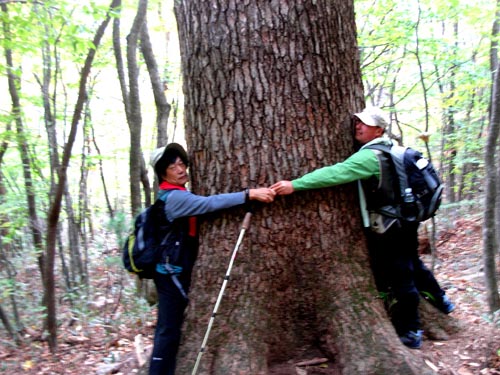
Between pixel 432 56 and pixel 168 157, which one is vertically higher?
pixel 432 56

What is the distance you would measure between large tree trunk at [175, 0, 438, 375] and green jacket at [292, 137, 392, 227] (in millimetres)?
141

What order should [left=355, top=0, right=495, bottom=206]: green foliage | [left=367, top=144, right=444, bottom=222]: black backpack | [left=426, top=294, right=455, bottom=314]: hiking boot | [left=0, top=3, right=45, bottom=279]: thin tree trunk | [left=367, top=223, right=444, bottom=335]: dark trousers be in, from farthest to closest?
[left=355, top=0, right=495, bottom=206]: green foliage → [left=0, top=3, right=45, bottom=279]: thin tree trunk → [left=426, top=294, right=455, bottom=314]: hiking boot → [left=367, top=223, right=444, bottom=335]: dark trousers → [left=367, top=144, right=444, bottom=222]: black backpack

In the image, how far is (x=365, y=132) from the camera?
143 inches

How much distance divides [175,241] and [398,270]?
78.8 inches

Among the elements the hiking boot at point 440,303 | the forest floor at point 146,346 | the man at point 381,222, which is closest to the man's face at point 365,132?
the man at point 381,222

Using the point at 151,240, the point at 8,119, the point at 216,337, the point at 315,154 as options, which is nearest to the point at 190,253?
the point at 151,240

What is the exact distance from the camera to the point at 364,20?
1121 cm

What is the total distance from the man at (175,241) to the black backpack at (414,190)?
1121 millimetres

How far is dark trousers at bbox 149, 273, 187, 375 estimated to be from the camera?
3500 millimetres

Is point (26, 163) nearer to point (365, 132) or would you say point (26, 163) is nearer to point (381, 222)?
point (365, 132)

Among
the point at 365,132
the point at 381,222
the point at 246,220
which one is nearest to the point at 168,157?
the point at 246,220

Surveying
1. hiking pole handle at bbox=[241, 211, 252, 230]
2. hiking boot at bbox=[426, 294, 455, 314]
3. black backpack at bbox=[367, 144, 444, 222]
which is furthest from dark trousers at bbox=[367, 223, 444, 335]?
hiking pole handle at bbox=[241, 211, 252, 230]

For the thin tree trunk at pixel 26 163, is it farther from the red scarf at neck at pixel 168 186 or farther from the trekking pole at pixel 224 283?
the trekking pole at pixel 224 283

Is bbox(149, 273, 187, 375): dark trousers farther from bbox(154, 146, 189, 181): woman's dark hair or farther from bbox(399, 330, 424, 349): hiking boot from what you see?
bbox(399, 330, 424, 349): hiking boot
